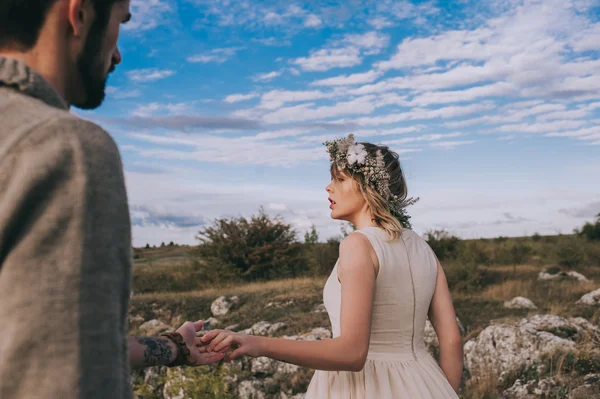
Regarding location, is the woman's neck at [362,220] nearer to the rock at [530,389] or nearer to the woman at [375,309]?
the woman at [375,309]

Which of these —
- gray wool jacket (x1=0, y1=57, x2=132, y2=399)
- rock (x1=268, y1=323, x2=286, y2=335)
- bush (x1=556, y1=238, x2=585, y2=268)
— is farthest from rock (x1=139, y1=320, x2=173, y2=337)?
bush (x1=556, y1=238, x2=585, y2=268)

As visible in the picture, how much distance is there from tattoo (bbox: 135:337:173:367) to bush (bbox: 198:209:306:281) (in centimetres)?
1828

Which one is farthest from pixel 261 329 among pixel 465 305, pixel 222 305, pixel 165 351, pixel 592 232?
pixel 592 232

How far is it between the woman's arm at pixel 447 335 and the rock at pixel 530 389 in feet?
13.3

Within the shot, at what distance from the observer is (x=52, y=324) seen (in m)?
0.91

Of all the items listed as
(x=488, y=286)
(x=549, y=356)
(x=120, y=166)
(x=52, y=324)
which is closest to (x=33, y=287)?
(x=52, y=324)

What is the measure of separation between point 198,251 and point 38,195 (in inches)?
843

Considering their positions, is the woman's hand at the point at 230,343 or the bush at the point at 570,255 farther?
the bush at the point at 570,255

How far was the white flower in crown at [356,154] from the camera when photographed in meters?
3.25

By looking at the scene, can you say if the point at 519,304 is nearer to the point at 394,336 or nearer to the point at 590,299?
the point at 590,299

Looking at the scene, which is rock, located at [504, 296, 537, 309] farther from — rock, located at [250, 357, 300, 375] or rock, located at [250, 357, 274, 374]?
rock, located at [250, 357, 274, 374]

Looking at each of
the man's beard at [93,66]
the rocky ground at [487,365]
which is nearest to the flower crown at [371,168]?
the man's beard at [93,66]

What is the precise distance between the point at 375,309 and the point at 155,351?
116 cm

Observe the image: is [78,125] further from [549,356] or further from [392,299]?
[549,356]
